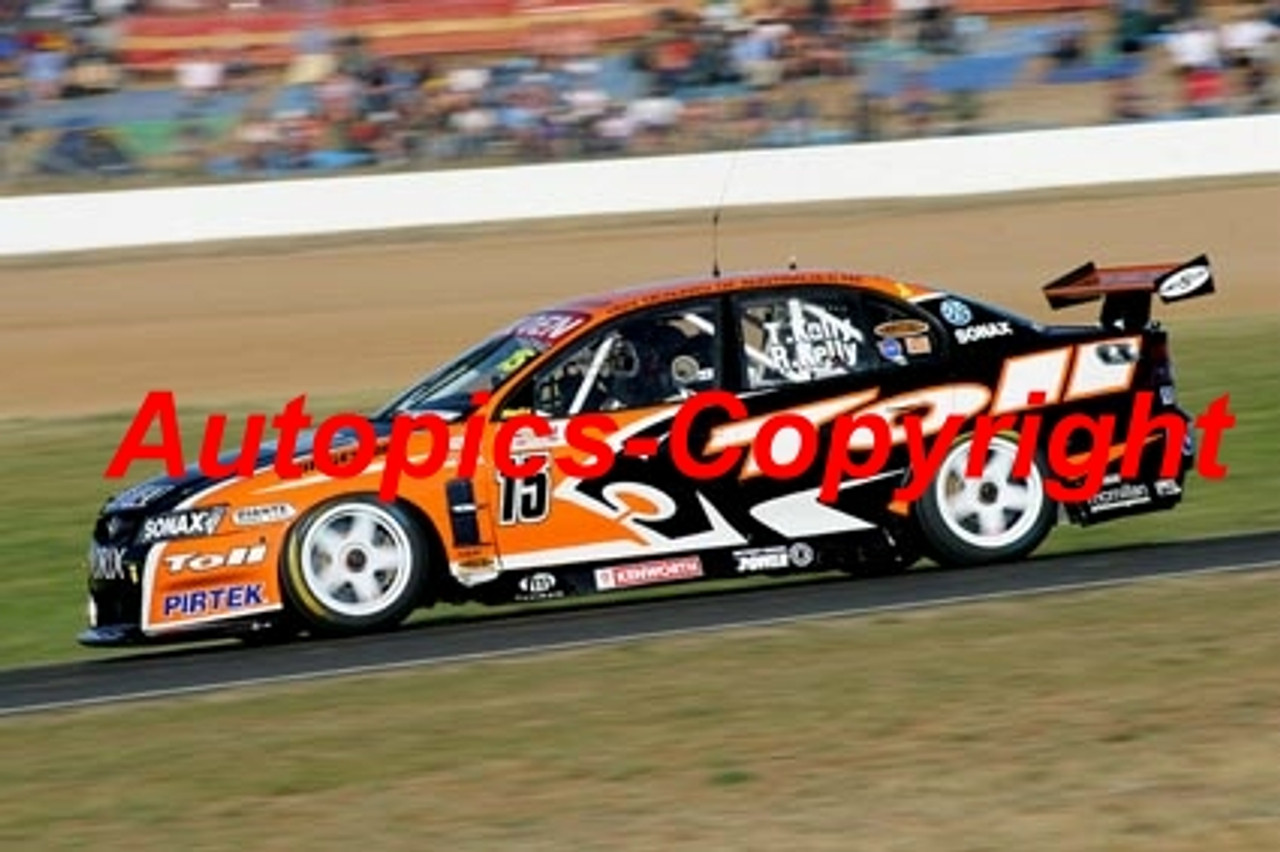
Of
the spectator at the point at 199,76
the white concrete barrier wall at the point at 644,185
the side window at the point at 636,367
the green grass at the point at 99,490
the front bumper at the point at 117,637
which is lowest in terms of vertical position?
the green grass at the point at 99,490

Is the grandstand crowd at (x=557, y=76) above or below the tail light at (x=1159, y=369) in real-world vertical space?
above

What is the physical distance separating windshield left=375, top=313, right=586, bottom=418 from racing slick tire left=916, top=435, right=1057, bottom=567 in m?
1.63

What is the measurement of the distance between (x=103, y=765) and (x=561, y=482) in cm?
292

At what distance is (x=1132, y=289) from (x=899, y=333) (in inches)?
45.3

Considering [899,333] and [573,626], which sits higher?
[899,333]

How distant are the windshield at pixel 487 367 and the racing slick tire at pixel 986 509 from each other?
1.63 meters

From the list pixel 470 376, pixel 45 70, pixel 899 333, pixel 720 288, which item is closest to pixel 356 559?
pixel 470 376

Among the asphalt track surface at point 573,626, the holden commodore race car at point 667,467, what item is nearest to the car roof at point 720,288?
the holden commodore race car at point 667,467

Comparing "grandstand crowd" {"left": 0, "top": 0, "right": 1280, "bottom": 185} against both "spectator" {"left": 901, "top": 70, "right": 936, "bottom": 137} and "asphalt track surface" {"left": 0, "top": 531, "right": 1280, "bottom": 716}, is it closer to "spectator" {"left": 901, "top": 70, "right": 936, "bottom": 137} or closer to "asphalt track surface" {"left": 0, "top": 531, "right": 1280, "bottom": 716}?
"spectator" {"left": 901, "top": 70, "right": 936, "bottom": 137}

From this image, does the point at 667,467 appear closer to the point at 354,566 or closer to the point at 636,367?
the point at 636,367

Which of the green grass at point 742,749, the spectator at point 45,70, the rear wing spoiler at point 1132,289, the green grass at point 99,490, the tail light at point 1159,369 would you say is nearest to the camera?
the green grass at point 742,749

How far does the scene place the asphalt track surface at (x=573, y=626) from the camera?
10070 mm

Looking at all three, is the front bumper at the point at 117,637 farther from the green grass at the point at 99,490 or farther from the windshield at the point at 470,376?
the windshield at the point at 470,376

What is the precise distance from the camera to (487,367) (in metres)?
11.2
